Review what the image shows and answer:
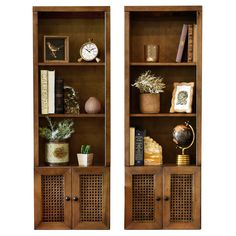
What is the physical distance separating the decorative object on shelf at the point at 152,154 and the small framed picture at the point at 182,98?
36 cm

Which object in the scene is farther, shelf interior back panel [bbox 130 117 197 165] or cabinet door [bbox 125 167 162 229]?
shelf interior back panel [bbox 130 117 197 165]

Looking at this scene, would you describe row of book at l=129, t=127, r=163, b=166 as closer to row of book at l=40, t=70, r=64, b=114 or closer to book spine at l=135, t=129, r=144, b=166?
book spine at l=135, t=129, r=144, b=166

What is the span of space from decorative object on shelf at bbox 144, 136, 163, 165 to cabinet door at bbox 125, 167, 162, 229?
0.11 metres


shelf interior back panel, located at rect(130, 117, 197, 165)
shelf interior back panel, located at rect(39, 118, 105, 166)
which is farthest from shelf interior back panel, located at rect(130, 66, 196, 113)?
shelf interior back panel, located at rect(39, 118, 105, 166)

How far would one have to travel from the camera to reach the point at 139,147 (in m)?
5.29

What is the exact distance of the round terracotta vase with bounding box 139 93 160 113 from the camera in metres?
5.31

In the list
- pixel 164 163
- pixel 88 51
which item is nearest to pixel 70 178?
pixel 164 163

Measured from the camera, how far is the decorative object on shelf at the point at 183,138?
17.4ft

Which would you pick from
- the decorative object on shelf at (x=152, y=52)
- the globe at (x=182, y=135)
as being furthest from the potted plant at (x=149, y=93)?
the globe at (x=182, y=135)

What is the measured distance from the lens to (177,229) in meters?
5.26

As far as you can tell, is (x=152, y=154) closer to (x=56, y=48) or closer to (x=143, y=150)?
(x=143, y=150)

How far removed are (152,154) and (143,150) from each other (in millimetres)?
96

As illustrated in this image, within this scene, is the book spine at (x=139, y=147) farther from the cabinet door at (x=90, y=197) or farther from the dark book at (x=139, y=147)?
the cabinet door at (x=90, y=197)
